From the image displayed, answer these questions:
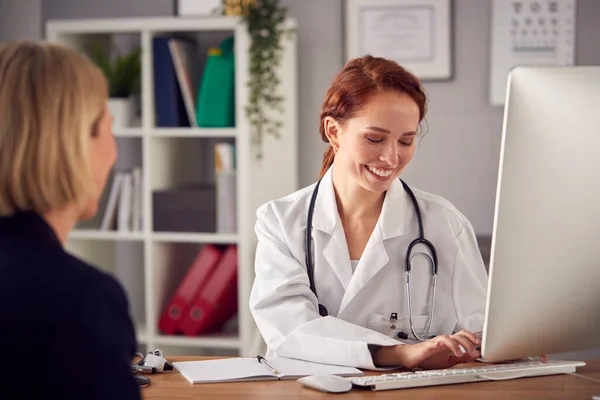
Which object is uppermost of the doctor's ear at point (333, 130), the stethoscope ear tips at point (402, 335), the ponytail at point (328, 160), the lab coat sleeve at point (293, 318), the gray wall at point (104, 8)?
the gray wall at point (104, 8)

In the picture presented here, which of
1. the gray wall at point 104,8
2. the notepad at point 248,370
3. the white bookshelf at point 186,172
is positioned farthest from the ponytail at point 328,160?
the gray wall at point 104,8

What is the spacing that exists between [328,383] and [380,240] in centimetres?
58

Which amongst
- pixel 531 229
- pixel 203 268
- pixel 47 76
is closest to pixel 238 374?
pixel 531 229

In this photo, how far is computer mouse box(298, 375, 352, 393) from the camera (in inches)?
55.6

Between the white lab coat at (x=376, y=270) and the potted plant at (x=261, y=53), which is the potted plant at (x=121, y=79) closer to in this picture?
the potted plant at (x=261, y=53)

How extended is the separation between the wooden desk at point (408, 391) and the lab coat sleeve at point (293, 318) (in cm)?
16

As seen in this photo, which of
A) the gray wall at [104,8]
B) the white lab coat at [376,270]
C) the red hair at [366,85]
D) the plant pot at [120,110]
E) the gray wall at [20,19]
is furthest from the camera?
the gray wall at [20,19]

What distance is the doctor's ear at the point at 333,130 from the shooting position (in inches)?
80.5

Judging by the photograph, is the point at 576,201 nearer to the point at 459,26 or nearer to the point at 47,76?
the point at 47,76

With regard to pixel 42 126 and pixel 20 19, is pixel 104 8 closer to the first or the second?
pixel 20 19

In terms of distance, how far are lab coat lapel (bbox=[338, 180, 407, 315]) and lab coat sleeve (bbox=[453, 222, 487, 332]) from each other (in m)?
0.15

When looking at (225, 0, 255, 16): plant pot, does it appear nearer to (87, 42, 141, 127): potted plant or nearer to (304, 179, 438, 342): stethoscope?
(87, 42, 141, 127): potted plant

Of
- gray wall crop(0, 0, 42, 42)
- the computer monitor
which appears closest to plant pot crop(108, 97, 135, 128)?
gray wall crop(0, 0, 42, 42)

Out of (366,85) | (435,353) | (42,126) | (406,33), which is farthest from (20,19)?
(42,126)
